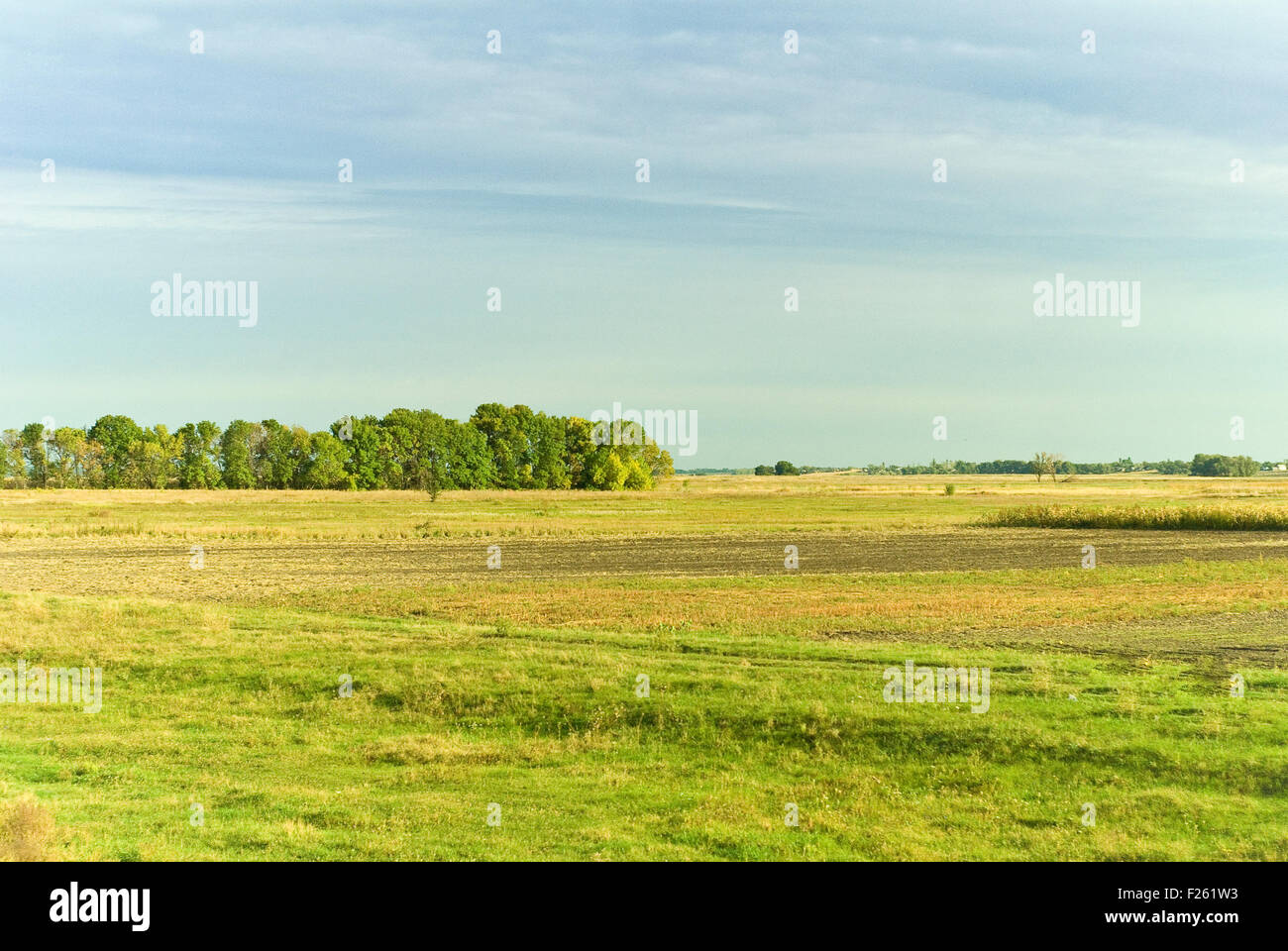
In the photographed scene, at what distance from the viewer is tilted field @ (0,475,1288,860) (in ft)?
37.6

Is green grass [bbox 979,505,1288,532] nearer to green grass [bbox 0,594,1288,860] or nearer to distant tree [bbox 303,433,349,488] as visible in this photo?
green grass [bbox 0,594,1288,860]

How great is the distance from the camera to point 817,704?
54.3 ft

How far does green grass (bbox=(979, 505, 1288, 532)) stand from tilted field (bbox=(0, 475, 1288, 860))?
109ft

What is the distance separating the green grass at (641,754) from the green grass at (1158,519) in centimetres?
5366

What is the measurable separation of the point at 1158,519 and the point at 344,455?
332 feet

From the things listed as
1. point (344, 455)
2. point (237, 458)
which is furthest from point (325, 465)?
point (237, 458)

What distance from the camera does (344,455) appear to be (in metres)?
136

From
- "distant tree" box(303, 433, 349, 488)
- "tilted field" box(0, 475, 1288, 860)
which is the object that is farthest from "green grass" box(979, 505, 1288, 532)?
"distant tree" box(303, 433, 349, 488)

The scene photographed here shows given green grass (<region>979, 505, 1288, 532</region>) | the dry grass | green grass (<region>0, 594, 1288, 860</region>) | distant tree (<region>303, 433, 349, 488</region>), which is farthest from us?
distant tree (<region>303, 433, 349, 488</region>)

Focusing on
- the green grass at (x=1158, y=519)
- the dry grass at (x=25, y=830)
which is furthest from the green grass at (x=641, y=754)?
the green grass at (x=1158, y=519)

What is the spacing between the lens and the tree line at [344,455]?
135 metres

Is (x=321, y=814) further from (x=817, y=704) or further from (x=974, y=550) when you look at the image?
(x=974, y=550)

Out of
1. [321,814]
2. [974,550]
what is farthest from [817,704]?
[974,550]

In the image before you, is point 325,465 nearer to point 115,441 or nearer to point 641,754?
point 115,441
